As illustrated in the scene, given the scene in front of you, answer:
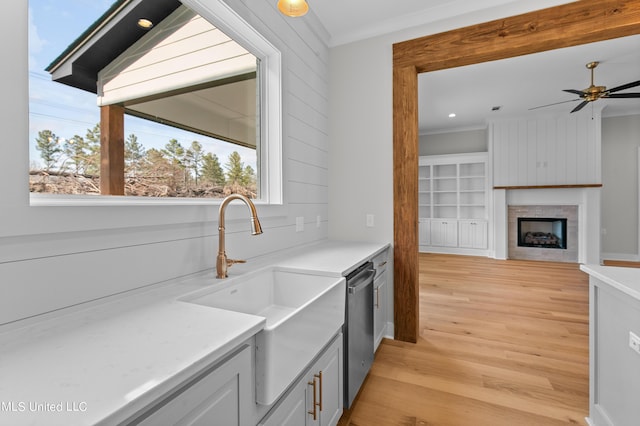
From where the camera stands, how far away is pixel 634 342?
3.98 feet

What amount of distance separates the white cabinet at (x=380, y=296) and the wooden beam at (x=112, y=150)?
5.42ft

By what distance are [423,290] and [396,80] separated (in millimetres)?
2709

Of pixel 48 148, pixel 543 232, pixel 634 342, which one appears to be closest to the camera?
pixel 48 148

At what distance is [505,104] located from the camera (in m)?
5.19

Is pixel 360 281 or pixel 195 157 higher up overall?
pixel 195 157

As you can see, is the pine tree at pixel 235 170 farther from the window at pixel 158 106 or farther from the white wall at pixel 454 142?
the white wall at pixel 454 142

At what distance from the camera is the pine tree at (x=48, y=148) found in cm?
98

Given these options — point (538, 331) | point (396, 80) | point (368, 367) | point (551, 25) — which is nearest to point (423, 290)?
point (538, 331)

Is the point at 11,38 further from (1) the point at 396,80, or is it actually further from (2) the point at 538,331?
(2) the point at 538,331

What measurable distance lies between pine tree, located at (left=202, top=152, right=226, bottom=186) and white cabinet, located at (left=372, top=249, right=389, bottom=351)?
122 centimetres

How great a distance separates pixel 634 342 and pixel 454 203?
5.87m

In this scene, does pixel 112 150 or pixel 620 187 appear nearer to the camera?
pixel 112 150

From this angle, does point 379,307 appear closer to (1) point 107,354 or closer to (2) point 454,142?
(1) point 107,354

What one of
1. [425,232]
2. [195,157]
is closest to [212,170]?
[195,157]
